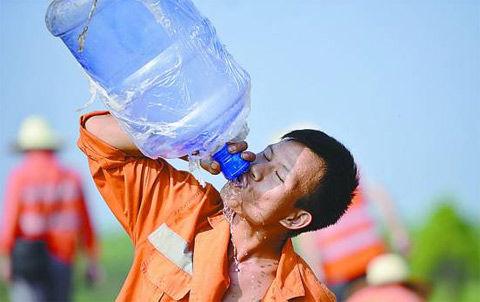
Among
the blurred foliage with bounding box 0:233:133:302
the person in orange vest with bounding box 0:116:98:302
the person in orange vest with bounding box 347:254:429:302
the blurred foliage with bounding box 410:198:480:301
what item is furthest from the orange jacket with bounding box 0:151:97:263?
the blurred foliage with bounding box 410:198:480:301

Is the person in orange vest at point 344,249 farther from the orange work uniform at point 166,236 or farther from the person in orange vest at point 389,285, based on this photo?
the orange work uniform at point 166,236

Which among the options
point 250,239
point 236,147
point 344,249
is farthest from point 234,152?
point 344,249

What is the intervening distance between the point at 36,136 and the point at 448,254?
2.92 m

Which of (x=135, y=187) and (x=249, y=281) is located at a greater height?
(x=135, y=187)

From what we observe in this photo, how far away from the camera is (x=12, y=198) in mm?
7594

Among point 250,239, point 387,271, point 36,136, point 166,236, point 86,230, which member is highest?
point 166,236

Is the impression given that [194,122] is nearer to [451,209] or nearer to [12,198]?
[12,198]

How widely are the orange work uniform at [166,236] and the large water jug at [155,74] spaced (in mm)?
80

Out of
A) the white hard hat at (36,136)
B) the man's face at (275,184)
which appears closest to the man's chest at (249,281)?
the man's face at (275,184)

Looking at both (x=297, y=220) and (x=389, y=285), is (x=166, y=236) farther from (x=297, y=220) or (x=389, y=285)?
(x=389, y=285)

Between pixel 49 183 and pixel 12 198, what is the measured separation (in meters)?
0.22

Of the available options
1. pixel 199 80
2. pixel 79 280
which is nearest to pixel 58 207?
pixel 79 280

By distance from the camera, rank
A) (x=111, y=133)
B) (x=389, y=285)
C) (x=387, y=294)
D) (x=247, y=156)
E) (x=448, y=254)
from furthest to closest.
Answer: (x=448, y=254) → (x=389, y=285) → (x=387, y=294) → (x=111, y=133) → (x=247, y=156)

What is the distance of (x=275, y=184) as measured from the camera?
3.49 meters
